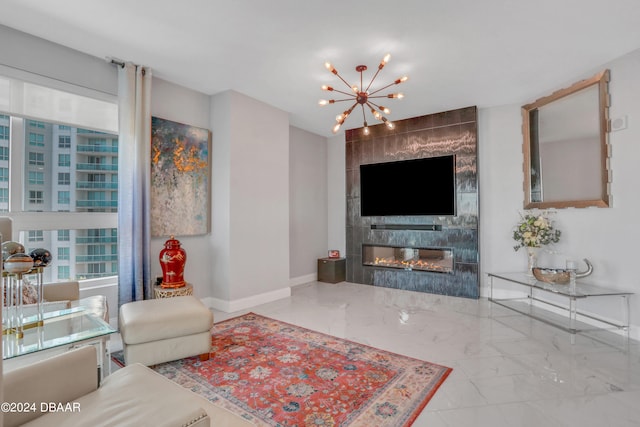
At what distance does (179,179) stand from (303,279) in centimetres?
276

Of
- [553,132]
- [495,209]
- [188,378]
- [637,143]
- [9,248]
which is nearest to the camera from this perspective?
[9,248]

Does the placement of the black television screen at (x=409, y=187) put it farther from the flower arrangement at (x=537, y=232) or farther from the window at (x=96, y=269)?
the window at (x=96, y=269)

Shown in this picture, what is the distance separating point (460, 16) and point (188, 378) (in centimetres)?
342

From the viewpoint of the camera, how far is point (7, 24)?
8.75ft

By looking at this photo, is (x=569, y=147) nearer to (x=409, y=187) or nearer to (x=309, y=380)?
(x=409, y=187)

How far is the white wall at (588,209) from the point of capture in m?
3.12

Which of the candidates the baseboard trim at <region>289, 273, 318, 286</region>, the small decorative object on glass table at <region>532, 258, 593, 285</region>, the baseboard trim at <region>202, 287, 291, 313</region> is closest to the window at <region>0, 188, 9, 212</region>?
the baseboard trim at <region>202, 287, 291, 313</region>

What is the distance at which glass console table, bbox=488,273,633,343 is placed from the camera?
3.07 meters

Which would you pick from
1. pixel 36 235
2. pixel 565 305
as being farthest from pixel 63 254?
pixel 565 305

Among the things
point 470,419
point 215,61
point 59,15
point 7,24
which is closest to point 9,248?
point 59,15

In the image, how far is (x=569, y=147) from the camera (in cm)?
376

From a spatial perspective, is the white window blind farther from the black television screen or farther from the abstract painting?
the black television screen

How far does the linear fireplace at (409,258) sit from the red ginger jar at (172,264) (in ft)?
10.4

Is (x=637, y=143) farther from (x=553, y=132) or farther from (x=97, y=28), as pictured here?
(x=97, y=28)
